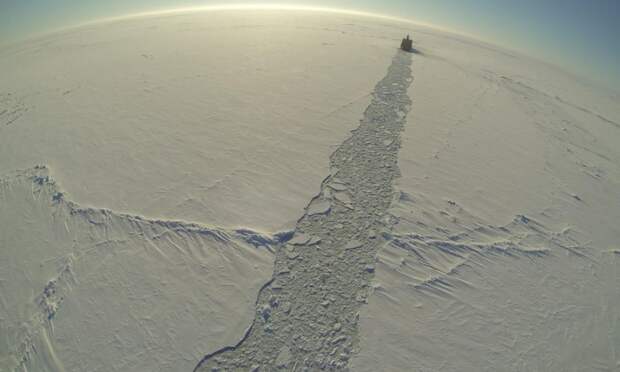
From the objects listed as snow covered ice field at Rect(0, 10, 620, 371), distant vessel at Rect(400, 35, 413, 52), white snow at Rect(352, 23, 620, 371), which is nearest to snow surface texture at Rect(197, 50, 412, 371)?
snow covered ice field at Rect(0, 10, 620, 371)

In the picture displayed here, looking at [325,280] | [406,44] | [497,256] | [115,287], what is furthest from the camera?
[406,44]

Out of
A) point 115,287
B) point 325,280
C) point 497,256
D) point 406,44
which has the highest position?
point 406,44

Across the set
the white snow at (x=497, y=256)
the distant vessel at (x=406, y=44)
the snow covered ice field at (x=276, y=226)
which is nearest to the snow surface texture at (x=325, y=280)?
the snow covered ice field at (x=276, y=226)

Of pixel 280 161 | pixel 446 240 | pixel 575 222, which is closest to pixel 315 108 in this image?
pixel 280 161

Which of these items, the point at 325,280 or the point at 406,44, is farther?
the point at 406,44

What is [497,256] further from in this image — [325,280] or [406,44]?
[406,44]

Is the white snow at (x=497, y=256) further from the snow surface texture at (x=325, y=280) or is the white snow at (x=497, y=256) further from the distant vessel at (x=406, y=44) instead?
the distant vessel at (x=406, y=44)

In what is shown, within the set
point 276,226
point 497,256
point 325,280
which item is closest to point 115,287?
point 276,226

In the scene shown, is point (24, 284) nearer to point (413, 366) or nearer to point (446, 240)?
point (413, 366)

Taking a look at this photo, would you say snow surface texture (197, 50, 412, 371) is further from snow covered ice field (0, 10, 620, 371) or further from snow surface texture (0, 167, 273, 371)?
snow surface texture (0, 167, 273, 371)
